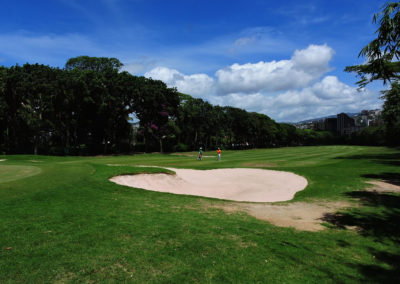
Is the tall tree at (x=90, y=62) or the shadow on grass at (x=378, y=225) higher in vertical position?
the tall tree at (x=90, y=62)

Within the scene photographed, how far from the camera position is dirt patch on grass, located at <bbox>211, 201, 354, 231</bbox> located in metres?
9.71

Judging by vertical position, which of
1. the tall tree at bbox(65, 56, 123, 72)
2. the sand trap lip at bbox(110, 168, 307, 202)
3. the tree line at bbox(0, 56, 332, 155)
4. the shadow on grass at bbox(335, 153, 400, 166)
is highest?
the tall tree at bbox(65, 56, 123, 72)

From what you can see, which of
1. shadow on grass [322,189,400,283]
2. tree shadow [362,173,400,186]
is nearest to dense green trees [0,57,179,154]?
tree shadow [362,173,400,186]

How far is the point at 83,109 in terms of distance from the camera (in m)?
52.5

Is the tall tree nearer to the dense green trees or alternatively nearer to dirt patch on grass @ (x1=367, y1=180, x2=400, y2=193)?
the dense green trees

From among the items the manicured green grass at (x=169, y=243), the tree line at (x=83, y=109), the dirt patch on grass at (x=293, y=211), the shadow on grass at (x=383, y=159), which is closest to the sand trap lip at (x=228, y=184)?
the dirt patch on grass at (x=293, y=211)

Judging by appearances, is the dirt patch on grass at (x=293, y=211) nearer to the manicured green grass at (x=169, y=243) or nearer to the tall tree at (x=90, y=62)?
the manicured green grass at (x=169, y=243)

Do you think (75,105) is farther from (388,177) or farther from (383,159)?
(383,159)

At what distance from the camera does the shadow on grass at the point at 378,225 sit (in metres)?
6.05

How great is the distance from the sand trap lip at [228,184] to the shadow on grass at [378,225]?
14.6ft

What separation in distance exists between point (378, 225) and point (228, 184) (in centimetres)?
1173

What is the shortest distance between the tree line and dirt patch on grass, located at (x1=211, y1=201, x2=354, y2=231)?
4341 cm

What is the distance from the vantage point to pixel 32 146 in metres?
55.5

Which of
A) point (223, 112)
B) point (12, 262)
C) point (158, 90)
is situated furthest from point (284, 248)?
Result: point (223, 112)
